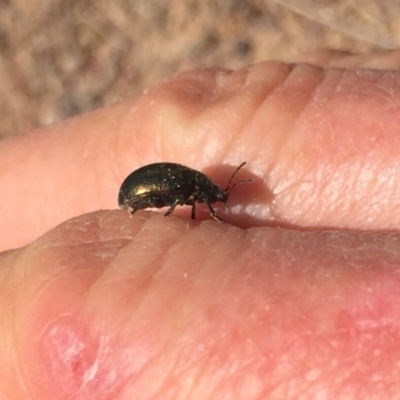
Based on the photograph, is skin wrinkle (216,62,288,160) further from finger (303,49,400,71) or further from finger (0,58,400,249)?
finger (303,49,400,71)

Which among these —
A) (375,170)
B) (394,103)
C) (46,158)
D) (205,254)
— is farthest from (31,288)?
(46,158)

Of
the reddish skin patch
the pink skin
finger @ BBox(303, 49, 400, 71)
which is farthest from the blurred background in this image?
the reddish skin patch

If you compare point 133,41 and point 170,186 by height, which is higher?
point 133,41

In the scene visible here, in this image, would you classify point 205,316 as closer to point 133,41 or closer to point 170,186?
point 170,186

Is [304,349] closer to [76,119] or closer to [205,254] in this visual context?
[205,254]

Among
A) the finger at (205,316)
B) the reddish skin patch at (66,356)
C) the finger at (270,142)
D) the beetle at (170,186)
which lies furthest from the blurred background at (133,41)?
the reddish skin patch at (66,356)

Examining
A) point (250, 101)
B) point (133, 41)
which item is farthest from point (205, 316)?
point (133, 41)

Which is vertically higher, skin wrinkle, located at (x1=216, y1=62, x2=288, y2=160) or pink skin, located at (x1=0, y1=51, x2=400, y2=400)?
skin wrinkle, located at (x1=216, y1=62, x2=288, y2=160)
